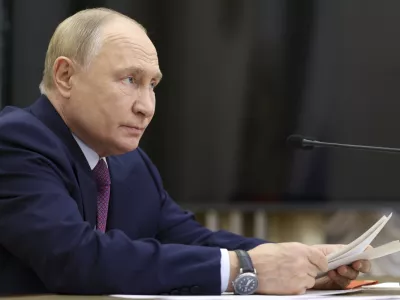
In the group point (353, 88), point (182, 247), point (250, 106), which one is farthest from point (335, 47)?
point (182, 247)

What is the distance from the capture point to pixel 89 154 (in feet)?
6.21

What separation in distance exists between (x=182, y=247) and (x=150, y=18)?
189cm

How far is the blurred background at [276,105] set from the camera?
325 cm

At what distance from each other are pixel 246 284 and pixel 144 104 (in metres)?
0.48

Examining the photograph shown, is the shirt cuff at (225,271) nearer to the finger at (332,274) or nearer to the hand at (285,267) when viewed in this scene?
the hand at (285,267)

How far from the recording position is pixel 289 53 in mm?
3307

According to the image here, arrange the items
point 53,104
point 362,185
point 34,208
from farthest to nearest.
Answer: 1. point 362,185
2. point 53,104
3. point 34,208

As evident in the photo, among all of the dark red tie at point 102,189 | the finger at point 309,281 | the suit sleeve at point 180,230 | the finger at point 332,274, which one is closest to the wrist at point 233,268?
the finger at point 309,281

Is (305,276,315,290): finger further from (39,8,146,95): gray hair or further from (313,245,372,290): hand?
(39,8,146,95): gray hair

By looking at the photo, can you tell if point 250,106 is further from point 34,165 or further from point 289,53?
point 34,165

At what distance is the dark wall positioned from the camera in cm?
326

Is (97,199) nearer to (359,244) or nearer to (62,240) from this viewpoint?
(62,240)

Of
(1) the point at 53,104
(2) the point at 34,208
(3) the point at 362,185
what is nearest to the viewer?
(2) the point at 34,208

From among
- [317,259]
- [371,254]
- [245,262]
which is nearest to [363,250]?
[371,254]
